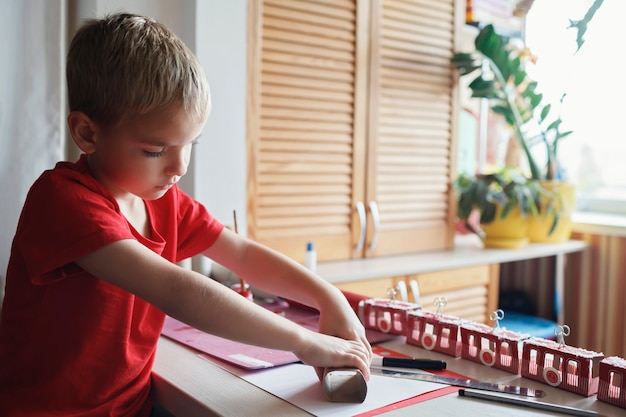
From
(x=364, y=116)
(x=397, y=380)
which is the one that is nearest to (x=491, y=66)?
(x=364, y=116)

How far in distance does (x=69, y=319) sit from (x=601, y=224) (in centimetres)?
213

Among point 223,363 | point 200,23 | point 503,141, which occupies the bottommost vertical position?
point 223,363

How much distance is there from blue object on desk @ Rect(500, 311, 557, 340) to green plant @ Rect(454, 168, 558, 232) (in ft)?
1.23

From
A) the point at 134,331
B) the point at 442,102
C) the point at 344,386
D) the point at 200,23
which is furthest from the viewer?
the point at 442,102

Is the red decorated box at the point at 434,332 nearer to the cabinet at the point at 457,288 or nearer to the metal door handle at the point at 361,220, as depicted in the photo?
the cabinet at the point at 457,288

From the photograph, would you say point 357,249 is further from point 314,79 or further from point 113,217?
point 113,217

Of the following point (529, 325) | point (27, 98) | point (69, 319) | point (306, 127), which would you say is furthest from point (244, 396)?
point (529, 325)

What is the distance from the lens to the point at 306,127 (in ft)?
6.09

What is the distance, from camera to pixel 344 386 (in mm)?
767

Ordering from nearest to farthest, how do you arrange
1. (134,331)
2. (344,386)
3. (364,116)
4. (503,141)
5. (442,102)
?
1. (344,386)
2. (134,331)
3. (364,116)
4. (442,102)
5. (503,141)

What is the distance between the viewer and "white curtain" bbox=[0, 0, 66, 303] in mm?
1259

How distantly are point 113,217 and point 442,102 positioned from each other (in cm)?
171

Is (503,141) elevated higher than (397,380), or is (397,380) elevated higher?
(503,141)

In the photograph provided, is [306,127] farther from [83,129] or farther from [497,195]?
[83,129]
